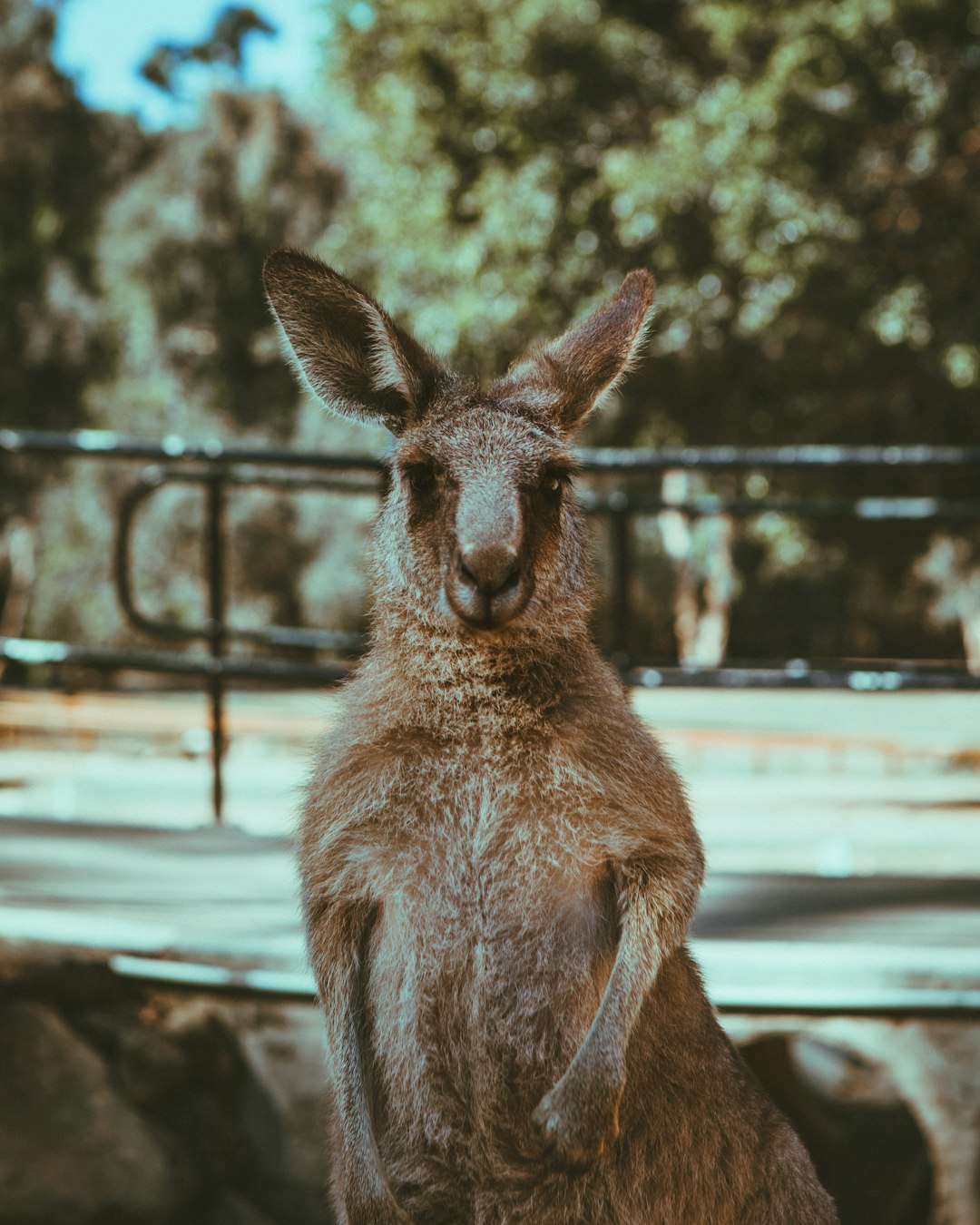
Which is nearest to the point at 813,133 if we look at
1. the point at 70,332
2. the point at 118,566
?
the point at 118,566

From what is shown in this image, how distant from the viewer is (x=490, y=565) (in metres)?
1.32

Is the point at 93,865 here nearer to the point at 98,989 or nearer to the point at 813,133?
the point at 98,989

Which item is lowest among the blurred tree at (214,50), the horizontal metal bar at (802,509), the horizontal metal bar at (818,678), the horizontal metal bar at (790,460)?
the horizontal metal bar at (818,678)

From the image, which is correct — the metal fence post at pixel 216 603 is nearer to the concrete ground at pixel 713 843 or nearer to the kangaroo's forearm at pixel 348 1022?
the concrete ground at pixel 713 843

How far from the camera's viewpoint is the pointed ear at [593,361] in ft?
5.07

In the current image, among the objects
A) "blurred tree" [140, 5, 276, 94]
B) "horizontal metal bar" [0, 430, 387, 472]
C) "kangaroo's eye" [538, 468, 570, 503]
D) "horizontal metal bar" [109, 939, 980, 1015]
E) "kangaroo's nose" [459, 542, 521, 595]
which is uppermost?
"blurred tree" [140, 5, 276, 94]

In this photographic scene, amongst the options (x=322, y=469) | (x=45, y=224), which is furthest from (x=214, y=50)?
(x=322, y=469)

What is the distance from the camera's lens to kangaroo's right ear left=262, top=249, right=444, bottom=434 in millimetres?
1425

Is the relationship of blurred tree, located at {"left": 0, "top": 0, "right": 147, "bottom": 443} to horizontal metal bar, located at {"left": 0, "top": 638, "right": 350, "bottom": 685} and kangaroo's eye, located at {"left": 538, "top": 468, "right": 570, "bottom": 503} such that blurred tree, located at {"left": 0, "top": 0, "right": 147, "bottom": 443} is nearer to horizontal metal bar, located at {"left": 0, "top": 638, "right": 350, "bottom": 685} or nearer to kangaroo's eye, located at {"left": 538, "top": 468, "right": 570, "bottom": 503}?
horizontal metal bar, located at {"left": 0, "top": 638, "right": 350, "bottom": 685}

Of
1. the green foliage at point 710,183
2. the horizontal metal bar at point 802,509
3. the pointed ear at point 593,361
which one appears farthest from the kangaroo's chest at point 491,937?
A: the green foliage at point 710,183

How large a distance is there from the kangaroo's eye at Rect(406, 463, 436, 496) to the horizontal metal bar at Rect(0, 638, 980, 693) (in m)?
2.39

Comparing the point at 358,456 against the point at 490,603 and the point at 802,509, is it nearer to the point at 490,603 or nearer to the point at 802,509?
the point at 802,509

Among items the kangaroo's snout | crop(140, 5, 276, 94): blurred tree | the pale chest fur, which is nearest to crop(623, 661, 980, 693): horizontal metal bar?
the pale chest fur

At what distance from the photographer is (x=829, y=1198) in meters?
1.64
